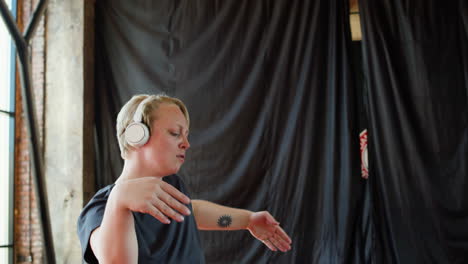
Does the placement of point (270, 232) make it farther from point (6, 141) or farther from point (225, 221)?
point (6, 141)

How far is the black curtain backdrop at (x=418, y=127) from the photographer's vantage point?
14.0 feet

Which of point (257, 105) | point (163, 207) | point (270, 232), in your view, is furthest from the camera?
point (257, 105)

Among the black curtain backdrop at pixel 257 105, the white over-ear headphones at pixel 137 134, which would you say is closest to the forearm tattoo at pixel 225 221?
the white over-ear headphones at pixel 137 134

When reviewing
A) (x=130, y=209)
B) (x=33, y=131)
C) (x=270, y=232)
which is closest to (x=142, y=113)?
(x=33, y=131)

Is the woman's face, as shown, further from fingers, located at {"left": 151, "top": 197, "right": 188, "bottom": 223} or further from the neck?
fingers, located at {"left": 151, "top": 197, "right": 188, "bottom": 223}

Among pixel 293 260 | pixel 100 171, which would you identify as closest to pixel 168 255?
pixel 293 260

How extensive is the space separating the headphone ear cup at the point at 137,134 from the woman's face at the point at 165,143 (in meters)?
0.04

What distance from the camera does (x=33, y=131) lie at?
5.79 feet

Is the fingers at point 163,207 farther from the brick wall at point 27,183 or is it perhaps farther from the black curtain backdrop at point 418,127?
the brick wall at point 27,183

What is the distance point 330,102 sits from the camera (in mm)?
4559

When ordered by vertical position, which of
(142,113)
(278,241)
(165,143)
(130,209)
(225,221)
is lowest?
(278,241)

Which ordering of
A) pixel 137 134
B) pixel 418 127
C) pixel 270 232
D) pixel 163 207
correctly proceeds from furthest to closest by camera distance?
pixel 418 127
pixel 270 232
pixel 137 134
pixel 163 207

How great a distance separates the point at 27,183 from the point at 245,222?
3.36 metres

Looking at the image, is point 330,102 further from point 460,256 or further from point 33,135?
point 33,135
